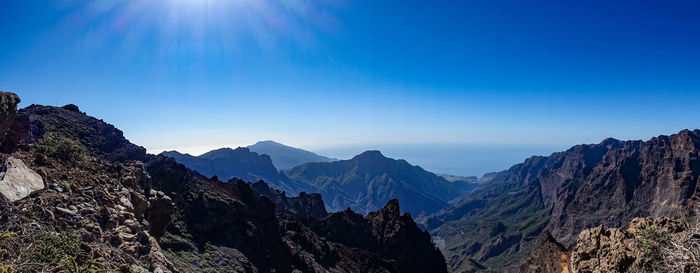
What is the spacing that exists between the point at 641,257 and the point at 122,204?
19784 millimetres

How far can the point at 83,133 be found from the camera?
192 ft

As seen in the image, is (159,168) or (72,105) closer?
(159,168)

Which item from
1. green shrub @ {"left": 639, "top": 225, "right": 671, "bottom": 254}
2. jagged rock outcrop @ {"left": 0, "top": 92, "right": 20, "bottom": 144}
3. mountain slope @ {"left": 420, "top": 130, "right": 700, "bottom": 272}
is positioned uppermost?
jagged rock outcrop @ {"left": 0, "top": 92, "right": 20, "bottom": 144}

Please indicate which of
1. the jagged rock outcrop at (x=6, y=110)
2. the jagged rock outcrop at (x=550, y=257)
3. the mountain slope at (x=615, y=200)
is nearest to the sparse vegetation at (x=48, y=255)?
the jagged rock outcrop at (x=6, y=110)

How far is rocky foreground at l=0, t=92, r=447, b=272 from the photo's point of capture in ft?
30.9

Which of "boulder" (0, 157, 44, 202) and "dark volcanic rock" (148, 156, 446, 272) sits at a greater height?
"boulder" (0, 157, 44, 202)

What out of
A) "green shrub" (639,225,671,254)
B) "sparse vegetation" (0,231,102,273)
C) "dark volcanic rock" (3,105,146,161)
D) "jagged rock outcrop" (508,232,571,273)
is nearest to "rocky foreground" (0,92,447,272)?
"sparse vegetation" (0,231,102,273)

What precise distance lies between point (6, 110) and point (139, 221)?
751 cm

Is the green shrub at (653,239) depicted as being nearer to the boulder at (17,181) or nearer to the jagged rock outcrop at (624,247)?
the jagged rock outcrop at (624,247)

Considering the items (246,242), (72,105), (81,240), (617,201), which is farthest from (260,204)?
(617,201)

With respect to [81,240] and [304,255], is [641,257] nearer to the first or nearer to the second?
[81,240]

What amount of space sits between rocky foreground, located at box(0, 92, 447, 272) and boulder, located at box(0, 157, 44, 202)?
44 mm

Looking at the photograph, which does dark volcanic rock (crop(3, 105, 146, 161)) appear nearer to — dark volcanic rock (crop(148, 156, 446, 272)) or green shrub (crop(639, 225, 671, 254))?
dark volcanic rock (crop(148, 156, 446, 272))

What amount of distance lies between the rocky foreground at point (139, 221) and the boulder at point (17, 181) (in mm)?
44
